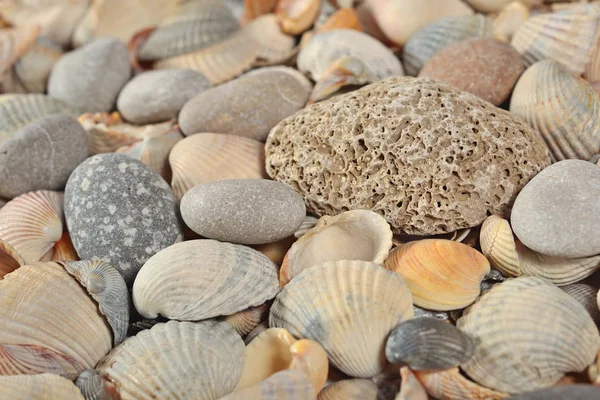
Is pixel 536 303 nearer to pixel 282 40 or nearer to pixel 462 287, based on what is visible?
pixel 462 287

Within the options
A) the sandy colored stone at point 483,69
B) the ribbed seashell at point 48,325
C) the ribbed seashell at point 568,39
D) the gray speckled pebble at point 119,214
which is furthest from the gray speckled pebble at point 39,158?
the ribbed seashell at point 568,39

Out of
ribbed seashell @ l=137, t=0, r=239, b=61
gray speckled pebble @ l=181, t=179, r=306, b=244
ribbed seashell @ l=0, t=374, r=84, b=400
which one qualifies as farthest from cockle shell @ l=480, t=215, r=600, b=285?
ribbed seashell @ l=137, t=0, r=239, b=61

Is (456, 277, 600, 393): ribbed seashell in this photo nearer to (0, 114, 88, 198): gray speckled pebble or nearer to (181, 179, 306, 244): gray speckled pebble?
(181, 179, 306, 244): gray speckled pebble

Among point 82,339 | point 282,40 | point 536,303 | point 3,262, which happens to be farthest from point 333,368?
point 282,40

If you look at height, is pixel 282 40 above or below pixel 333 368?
above

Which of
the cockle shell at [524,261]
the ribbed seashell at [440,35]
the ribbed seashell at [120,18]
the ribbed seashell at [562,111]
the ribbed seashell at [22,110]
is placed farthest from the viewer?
the ribbed seashell at [120,18]

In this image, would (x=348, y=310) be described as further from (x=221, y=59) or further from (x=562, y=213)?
(x=221, y=59)

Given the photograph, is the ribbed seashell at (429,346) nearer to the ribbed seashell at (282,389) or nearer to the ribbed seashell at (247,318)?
the ribbed seashell at (282,389)
